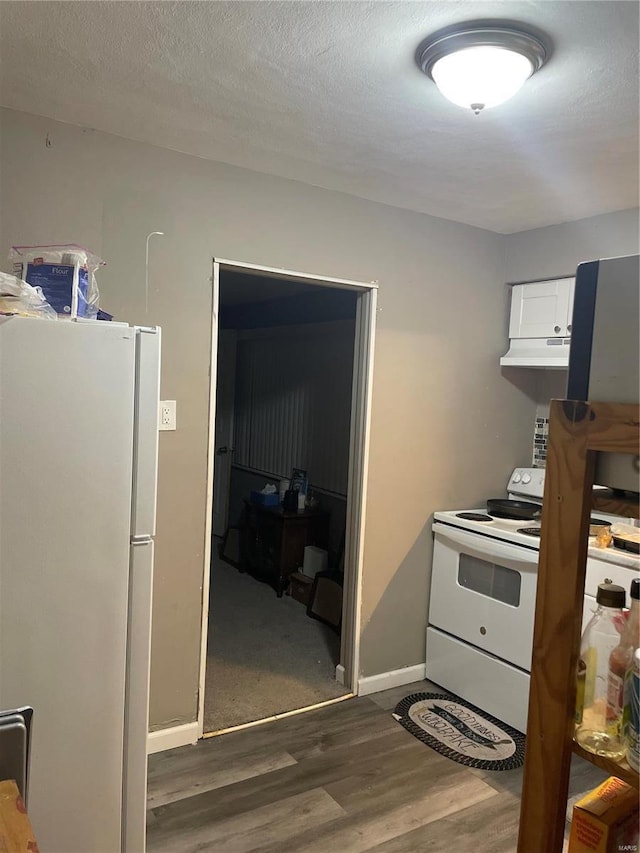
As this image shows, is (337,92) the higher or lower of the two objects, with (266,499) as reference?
higher

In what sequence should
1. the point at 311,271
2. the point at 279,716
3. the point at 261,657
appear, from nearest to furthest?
the point at 311,271 < the point at 279,716 < the point at 261,657

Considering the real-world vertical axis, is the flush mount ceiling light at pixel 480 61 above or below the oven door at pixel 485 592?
above

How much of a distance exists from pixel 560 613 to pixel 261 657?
2781 millimetres

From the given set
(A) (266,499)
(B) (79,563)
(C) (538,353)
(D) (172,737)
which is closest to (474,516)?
(C) (538,353)

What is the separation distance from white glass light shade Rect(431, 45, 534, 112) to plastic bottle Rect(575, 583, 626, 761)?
51.8 inches

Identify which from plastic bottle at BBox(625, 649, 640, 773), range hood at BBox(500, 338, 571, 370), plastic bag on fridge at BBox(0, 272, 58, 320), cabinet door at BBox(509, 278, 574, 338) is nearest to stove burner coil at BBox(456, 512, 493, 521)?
range hood at BBox(500, 338, 571, 370)

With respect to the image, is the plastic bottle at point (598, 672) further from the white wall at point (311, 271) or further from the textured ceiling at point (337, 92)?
the white wall at point (311, 271)

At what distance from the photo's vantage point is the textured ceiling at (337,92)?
4.87 ft

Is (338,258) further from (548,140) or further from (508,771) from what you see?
(508,771)

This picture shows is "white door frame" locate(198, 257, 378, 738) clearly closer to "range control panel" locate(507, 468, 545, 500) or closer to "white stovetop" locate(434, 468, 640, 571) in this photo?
"white stovetop" locate(434, 468, 640, 571)

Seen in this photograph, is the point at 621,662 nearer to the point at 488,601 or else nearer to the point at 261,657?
the point at 488,601

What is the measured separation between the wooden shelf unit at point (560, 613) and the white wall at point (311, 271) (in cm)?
183

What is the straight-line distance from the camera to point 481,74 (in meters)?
1.62

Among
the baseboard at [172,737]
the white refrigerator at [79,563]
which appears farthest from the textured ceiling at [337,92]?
the baseboard at [172,737]
